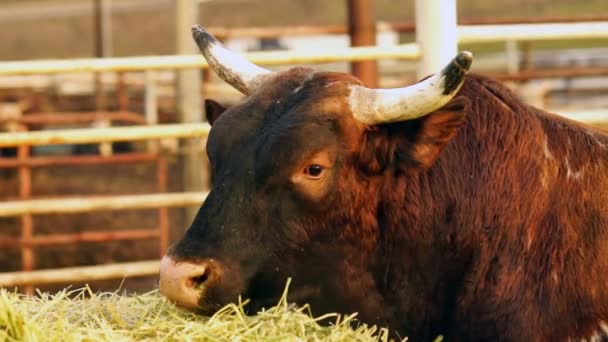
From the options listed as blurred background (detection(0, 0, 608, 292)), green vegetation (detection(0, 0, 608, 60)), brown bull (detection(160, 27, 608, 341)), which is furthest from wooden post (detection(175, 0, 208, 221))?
green vegetation (detection(0, 0, 608, 60))

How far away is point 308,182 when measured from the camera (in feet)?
12.1

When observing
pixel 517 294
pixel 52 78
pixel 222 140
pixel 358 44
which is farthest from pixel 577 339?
pixel 52 78

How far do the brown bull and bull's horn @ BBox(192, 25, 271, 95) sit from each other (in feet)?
0.87

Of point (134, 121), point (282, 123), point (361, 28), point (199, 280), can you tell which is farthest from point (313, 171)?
point (134, 121)

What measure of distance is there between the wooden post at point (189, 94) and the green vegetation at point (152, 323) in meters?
4.84

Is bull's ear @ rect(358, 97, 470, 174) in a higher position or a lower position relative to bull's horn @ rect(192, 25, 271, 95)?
lower

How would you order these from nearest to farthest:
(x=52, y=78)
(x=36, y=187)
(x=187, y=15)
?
(x=187, y=15)
(x=36, y=187)
(x=52, y=78)

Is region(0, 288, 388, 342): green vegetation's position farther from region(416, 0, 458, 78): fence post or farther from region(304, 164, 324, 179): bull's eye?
region(416, 0, 458, 78): fence post

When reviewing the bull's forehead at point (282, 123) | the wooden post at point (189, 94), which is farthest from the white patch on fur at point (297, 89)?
the wooden post at point (189, 94)

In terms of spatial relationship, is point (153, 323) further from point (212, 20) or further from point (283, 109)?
point (212, 20)

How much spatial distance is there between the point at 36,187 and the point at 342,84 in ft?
26.6

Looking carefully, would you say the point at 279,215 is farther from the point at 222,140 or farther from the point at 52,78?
the point at 52,78

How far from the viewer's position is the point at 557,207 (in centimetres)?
384

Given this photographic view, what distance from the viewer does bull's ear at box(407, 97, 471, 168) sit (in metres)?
3.76
